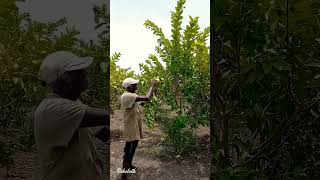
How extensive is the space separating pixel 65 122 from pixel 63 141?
93 mm

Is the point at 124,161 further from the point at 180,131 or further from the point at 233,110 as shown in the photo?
the point at 233,110

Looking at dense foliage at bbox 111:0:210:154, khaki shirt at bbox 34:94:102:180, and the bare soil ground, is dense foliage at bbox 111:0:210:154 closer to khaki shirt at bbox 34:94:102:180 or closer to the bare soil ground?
the bare soil ground

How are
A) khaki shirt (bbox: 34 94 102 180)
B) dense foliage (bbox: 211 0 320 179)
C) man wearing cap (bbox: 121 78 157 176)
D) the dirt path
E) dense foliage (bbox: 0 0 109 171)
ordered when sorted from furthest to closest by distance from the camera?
1. the dirt path
2. man wearing cap (bbox: 121 78 157 176)
3. dense foliage (bbox: 0 0 109 171)
4. khaki shirt (bbox: 34 94 102 180)
5. dense foliage (bbox: 211 0 320 179)

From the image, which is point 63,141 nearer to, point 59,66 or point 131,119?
point 59,66

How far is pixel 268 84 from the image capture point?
191cm

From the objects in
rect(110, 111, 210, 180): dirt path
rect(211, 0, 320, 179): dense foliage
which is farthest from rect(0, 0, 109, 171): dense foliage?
rect(211, 0, 320, 179): dense foliage

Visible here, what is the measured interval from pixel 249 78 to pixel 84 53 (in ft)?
4.13

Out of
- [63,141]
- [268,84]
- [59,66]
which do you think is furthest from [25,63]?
[268,84]

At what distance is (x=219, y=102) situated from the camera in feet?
7.16

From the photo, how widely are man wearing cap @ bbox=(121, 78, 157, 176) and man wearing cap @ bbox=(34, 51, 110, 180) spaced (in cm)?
69

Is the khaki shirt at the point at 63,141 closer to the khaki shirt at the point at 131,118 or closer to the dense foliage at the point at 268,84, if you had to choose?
the dense foliage at the point at 268,84

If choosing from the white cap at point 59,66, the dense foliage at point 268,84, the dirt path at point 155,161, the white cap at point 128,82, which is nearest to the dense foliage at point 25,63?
the white cap at point 128,82

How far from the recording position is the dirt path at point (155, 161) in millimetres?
2945

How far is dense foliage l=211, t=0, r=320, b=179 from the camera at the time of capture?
69.1 inches
